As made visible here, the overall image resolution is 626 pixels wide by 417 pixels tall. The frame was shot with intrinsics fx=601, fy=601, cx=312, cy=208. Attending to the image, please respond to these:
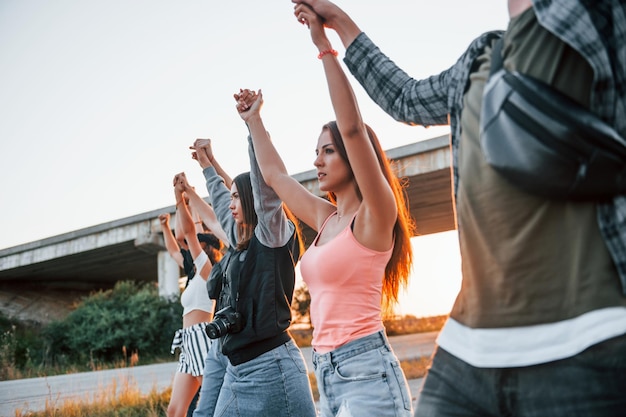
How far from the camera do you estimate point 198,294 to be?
19.0 ft

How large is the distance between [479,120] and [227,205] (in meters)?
3.05

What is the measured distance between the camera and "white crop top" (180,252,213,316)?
5773 millimetres

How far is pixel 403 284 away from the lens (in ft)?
9.36

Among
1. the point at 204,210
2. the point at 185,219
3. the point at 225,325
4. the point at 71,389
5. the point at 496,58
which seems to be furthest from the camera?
the point at 71,389

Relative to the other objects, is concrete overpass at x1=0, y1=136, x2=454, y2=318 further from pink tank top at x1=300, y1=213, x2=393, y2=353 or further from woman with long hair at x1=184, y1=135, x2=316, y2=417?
pink tank top at x1=300, y1=213, x2=393, y2=353

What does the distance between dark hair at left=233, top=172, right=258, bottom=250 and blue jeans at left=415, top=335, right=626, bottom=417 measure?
242cm

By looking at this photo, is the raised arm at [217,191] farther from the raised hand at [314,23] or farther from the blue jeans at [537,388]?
the blue jeans at [537,388]

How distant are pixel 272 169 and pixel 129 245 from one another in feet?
76.3

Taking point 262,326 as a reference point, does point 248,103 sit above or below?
above

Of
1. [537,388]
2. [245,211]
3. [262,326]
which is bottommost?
[537,388]

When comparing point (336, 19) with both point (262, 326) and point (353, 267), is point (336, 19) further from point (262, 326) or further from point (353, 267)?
point (262, 326)

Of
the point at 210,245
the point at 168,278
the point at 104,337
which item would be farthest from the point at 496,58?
the point at 168,278

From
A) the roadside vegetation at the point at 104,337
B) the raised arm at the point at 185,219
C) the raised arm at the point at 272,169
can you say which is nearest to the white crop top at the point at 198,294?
the raised arm at the point at 185,219

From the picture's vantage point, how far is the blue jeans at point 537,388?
1199mm
